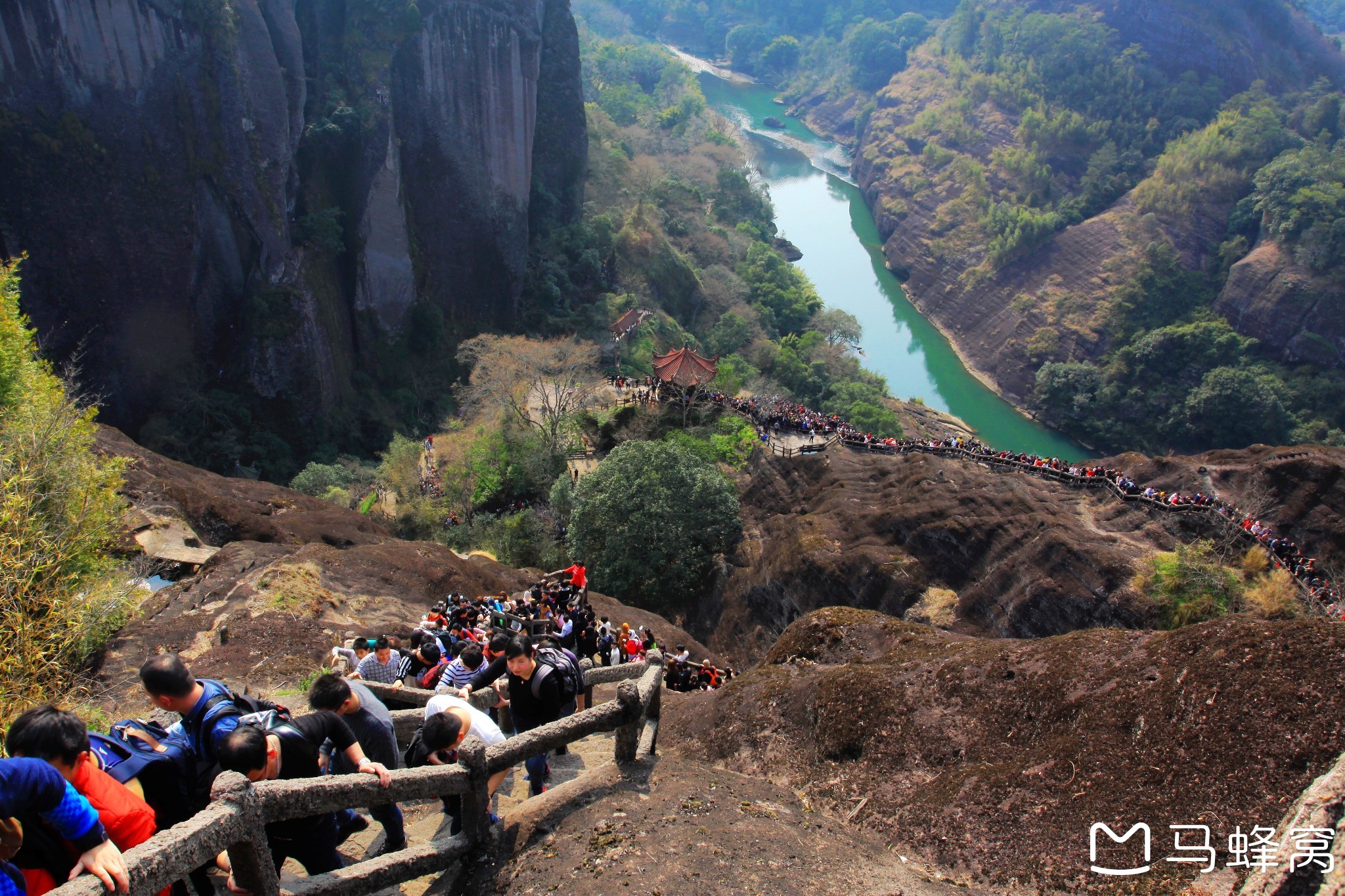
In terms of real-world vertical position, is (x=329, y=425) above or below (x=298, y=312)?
below

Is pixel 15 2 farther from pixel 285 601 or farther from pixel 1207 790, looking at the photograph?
pixel 1207 790

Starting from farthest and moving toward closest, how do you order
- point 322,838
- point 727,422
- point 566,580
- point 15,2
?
1. point 727,422
2. point 15,2
3. point 566,580
4. point 322,838

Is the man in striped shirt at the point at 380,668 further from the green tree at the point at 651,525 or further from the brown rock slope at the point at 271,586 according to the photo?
the green tree at the point at 651,525

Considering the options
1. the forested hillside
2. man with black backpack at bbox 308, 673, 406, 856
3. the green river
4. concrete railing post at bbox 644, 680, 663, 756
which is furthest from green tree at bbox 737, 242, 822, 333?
man with black backpack at bbox 308, 673, 406, 856

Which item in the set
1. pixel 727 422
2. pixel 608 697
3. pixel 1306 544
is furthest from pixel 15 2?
pixel 1306 544

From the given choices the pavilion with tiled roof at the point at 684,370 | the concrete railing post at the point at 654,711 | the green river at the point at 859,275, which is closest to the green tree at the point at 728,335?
the green river at the point at 859,275

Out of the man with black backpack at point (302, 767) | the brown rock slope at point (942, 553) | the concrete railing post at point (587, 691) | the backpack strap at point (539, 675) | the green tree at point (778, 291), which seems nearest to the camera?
the man with black backpack at point (302, 767)
